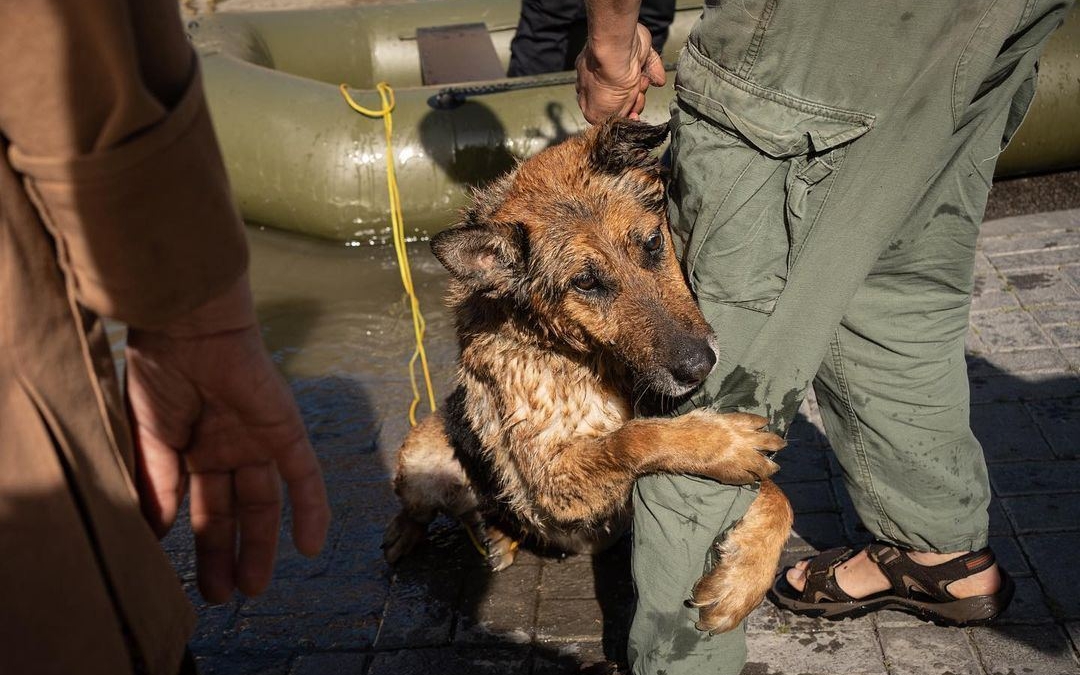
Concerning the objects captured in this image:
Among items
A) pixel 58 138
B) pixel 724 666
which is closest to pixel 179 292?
pixel 58 138

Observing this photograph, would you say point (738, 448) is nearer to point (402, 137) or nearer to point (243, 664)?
point (243, 664)

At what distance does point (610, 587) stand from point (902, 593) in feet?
3.74

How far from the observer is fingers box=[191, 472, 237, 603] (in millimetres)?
1896

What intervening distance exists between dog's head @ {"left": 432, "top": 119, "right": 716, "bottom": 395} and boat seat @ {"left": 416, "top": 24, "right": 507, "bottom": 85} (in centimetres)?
538

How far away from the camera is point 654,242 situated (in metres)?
3.46

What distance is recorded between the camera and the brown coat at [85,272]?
1376 millimetres

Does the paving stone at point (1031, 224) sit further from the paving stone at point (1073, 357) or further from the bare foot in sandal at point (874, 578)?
the bare foot in sandal at point (874, 578)

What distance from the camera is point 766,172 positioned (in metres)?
2.40

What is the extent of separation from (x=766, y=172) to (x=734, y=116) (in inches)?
6.6

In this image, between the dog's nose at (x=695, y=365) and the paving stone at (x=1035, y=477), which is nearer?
the dog's nose at (x=695, y=365)

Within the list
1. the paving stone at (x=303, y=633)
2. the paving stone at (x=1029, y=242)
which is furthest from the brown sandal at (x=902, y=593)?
the paving stone at (x=1029, y=242)

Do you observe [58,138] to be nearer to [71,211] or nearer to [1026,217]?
[71,211]

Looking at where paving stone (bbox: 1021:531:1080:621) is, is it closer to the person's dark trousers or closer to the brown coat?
the brown coat

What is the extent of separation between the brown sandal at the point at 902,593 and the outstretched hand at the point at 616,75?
74.0 inches
